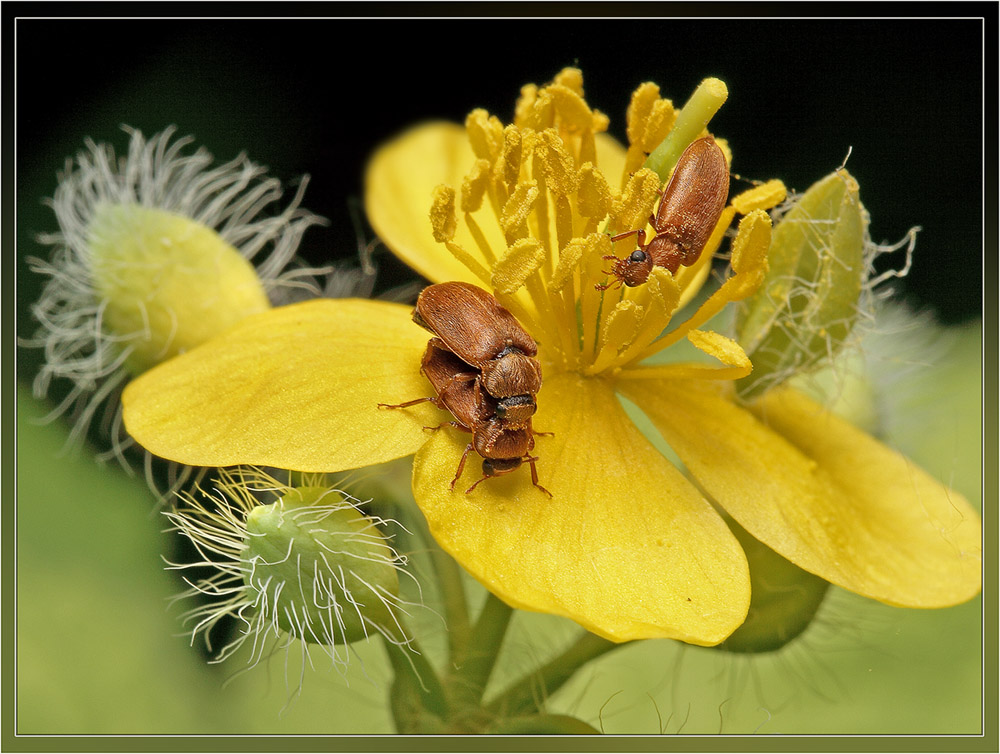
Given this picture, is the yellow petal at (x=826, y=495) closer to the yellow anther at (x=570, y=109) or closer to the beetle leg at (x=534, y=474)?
the beetle leg at (x=534, y=474)

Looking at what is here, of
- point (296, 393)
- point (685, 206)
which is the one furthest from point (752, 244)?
point (296, 393)

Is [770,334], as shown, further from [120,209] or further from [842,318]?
[120,209]

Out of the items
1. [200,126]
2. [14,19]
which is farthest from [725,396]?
[200,126]

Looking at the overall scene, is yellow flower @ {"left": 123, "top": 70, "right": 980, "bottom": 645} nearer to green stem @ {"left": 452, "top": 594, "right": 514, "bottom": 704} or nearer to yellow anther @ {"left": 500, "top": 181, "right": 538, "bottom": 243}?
yellow anther @ {"left": 500, "top": 181, "right": 538, "bottom": 243}

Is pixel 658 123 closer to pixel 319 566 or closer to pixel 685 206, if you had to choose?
pixel 685 206

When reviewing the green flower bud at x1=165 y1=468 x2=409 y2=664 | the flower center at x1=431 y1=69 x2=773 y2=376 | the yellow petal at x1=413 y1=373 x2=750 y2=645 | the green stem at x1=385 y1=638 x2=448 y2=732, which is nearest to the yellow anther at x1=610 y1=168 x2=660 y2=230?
the flower center at x1=431 y1=69 x2=773 y2=376

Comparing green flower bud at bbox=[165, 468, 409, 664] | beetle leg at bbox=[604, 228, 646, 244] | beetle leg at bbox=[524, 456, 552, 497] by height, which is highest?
beetle leg at bbox=[604, 228, 646, 244]
